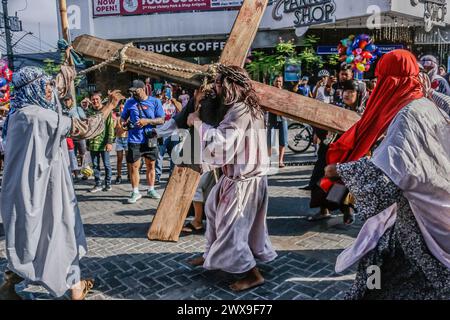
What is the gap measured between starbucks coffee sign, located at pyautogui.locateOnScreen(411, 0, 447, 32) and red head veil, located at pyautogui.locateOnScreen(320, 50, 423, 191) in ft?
46.5

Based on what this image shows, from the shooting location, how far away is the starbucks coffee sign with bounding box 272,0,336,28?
50.1 ft

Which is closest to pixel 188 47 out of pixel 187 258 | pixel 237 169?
Result: pixel 187 258

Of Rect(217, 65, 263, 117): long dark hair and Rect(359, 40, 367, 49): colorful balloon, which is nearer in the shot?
Rect(217, 65, 263, 117): long dark hair

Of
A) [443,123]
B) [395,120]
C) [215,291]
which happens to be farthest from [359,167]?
[215,291]

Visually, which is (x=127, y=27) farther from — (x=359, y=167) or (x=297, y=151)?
(x=359, y=167)

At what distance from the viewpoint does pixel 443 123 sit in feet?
8.07

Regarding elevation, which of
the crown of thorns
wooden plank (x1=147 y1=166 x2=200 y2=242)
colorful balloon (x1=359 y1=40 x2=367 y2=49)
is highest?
colorful balloon (x1=359 y1=40 x2=367 y2=49)

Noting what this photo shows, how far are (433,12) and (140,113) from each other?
47.2 ft

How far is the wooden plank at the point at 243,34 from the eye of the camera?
14.0 ft

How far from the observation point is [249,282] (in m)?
3.46

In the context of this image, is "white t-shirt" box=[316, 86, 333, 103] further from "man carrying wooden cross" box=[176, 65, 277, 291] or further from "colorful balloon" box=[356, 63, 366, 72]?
"man carrying wooden cross" box=[176, 65, 277, 291]

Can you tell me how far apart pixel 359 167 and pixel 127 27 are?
723 inches

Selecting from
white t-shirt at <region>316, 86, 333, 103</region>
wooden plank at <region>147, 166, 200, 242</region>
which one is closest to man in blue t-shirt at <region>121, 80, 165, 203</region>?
wooden plank at <region>147, 166, 200, 242</region>

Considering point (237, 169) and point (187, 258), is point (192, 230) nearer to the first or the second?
point (187, 258)
